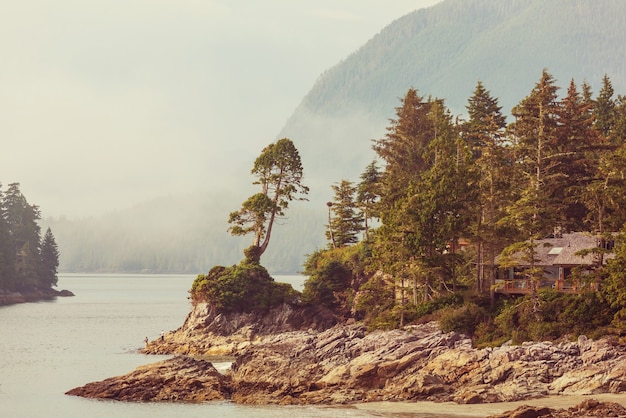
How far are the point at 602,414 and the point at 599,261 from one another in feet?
75.3

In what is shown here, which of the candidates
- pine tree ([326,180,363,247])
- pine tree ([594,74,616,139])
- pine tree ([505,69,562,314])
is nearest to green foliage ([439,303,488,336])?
pine tree ([505,69,562,314])

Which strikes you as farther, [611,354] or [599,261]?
[599,261]

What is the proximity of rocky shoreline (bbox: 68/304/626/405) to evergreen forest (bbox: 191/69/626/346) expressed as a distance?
3.85 metres

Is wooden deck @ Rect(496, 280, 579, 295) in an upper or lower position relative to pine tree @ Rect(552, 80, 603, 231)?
lower

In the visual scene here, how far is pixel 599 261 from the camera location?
2830 inches

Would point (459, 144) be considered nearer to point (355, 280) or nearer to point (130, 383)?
point (355, 280)

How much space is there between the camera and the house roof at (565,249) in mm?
73938

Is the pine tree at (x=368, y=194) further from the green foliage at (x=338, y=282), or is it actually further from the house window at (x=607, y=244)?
the house window at (x=607, y=244)

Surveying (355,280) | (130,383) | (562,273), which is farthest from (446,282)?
(130,383)

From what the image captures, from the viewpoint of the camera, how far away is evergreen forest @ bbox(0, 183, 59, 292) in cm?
17575

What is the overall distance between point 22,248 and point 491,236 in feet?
410

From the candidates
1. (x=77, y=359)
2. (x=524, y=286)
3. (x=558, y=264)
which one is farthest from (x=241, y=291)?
(x=558, y=264)

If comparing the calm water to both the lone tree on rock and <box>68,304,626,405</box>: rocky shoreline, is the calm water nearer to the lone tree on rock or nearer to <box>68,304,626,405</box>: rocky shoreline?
<box>68,304,626,405</box>: rocky shoreline

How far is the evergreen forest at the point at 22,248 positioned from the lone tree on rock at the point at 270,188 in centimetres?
7992
